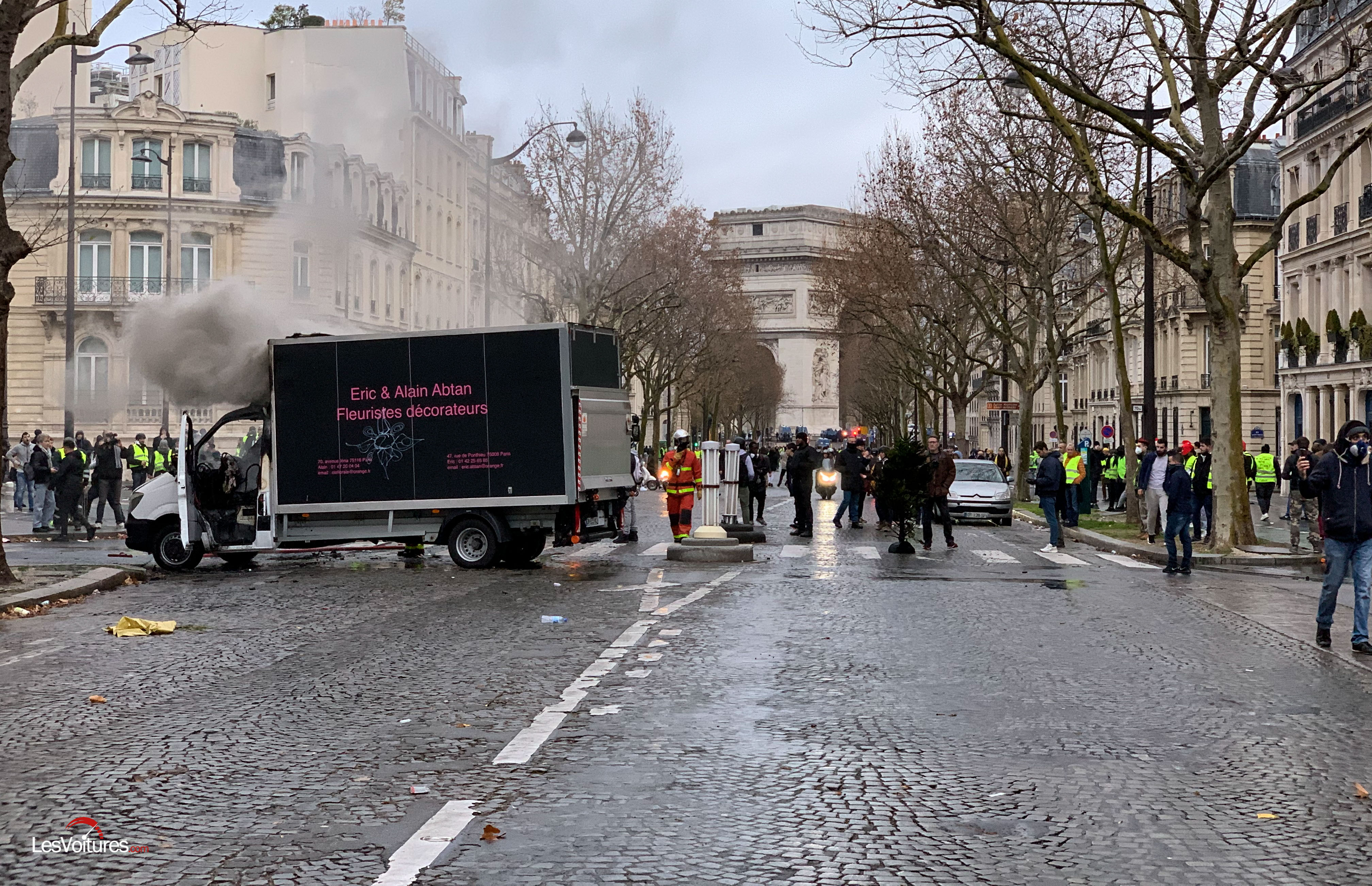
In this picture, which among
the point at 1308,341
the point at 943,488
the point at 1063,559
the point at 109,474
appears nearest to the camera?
the point at 1063,559

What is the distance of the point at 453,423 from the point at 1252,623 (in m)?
9.88

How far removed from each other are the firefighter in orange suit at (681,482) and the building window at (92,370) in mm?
11721

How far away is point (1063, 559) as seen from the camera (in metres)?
23.2

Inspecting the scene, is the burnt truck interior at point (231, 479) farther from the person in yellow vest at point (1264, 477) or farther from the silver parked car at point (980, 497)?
the person in yellow vest at point (1264, 477)

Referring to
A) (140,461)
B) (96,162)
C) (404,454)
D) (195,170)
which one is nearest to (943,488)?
(404,454)

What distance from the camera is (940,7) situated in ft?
71.2

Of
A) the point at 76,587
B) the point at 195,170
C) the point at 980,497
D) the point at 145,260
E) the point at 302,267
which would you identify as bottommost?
the point at 76,587

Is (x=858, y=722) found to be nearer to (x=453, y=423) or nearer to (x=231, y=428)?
(x=453, y=423)

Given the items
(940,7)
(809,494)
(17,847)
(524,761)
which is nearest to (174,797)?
(17,847)

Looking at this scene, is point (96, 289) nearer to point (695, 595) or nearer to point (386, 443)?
point (386, 443)

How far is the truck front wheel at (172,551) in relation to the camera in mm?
19797

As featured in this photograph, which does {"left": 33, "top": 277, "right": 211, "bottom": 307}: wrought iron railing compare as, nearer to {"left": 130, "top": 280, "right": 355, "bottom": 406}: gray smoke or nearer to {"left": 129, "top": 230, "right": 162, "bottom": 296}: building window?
{"left": 129, "top": 230, "right": 162, "bottom": 296}: building window

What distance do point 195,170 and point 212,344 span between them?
32.4 m

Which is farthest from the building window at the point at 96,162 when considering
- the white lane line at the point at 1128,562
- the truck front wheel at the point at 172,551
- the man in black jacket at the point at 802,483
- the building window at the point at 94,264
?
the white lane line at the point at 1128,562
